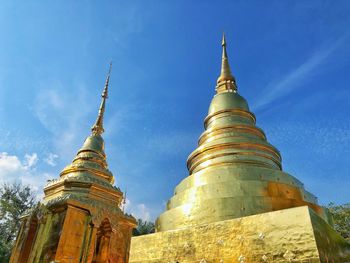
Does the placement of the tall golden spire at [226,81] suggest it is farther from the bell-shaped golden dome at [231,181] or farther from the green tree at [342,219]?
the green tree at [342,219]

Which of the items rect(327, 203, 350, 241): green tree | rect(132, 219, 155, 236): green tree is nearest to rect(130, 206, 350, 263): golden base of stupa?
rect(327, 203, 350, 241): green tree

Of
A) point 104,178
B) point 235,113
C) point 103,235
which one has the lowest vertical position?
point 103,235

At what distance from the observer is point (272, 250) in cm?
436

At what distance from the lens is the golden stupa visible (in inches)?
172

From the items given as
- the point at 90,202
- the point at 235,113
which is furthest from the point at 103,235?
the point at 235,113

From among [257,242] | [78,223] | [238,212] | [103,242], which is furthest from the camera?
[103,242]

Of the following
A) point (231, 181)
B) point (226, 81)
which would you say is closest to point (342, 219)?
point (226, 81)

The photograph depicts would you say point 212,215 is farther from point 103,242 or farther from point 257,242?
point 103,242

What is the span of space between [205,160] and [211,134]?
905mm

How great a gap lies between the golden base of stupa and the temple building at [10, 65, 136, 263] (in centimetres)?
249

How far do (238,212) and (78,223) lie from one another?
416cm

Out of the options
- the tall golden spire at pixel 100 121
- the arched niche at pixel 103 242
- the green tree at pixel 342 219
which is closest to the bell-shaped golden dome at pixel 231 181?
the arched niche at pixel 103 242

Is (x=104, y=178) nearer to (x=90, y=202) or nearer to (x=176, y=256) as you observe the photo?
(x=90, y=202)

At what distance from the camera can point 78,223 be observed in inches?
300
